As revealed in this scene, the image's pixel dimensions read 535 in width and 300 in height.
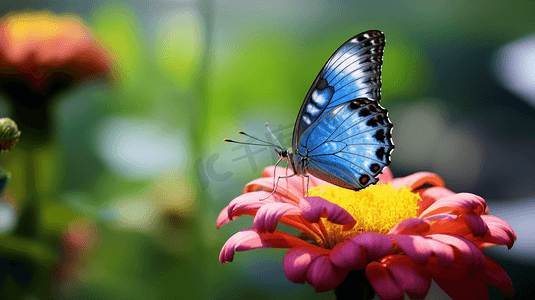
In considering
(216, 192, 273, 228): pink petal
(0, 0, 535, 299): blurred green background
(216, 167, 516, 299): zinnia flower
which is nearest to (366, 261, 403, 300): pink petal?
(216, 167, 516, 299): zinnia flower

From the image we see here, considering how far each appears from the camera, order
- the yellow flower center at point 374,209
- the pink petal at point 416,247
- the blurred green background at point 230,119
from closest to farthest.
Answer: the pink petal at point 416,247 < the yellow flower center at point 374,209 < the blurred green background at point 230,119

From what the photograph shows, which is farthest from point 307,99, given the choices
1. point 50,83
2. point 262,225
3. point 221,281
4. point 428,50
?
point 221,281

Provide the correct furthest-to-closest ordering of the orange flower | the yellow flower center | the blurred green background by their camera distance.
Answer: the blurred green background → the orange flower → the yellow flower center

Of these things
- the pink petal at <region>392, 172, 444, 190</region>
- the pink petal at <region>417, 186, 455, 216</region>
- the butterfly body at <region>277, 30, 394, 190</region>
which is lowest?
the pink petal at <region>417, 186, 455, 216</region>

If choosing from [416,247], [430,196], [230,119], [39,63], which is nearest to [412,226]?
[416,247]

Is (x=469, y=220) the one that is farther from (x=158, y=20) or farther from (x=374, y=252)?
(x=158, y=20)

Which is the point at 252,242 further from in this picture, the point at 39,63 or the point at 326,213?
the point at 39,63

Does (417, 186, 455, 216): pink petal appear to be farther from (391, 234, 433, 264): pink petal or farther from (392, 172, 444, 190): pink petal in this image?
(391, 234, 433, 264): pink petal

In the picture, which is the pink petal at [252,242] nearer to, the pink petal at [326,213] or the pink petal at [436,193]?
the pink petal at [326,213]

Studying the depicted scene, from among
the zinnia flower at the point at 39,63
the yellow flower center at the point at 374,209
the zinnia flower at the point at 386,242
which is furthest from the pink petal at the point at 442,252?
the zinnia flower at the point at 39,63
